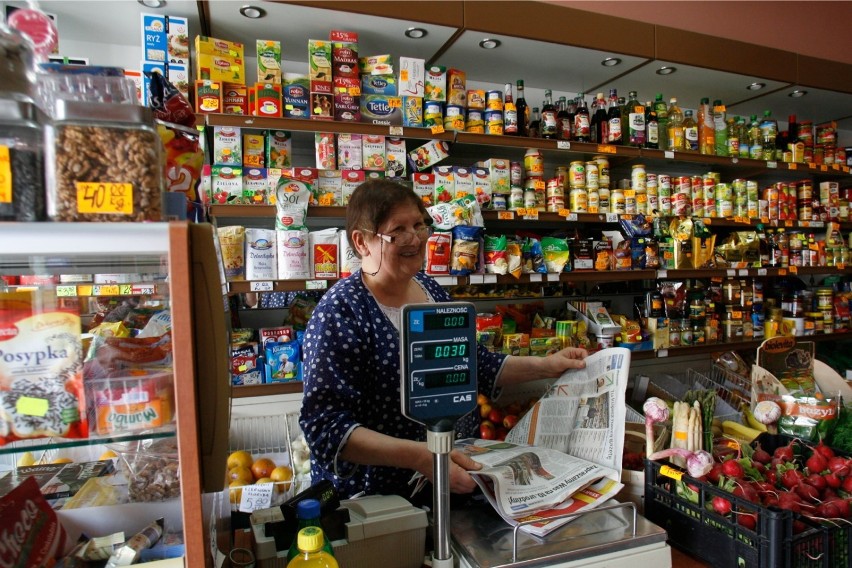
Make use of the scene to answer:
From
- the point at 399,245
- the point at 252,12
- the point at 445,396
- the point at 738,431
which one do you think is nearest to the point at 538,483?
the point at 445,396

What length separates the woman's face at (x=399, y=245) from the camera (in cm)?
163

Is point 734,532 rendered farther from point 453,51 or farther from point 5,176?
point 453,51

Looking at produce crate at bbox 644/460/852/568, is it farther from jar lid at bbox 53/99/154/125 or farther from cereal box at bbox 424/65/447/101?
cereal box at bbox 424/65/447/101

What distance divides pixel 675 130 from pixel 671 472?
2681 mm

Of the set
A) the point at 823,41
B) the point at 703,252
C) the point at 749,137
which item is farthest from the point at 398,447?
the point at 823,41

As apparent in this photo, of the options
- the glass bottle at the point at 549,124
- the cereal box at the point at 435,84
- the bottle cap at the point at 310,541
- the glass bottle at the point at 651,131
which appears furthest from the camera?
the glass bottle at the point at 651,131

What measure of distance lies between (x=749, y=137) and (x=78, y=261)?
429cm

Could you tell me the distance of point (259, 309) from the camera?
301 centimetres

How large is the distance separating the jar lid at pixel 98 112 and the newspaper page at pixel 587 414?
1.26 meters

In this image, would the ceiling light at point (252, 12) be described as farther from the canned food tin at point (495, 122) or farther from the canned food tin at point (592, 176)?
the canned food tin at point (592, 176)

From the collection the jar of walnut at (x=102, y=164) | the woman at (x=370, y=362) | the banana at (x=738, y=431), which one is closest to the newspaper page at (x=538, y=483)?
the woman at (x=370, y=362)

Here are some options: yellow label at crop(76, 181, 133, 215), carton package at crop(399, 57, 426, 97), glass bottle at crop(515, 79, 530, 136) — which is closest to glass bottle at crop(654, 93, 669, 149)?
glass bottle at crop(515, 79, 530, 136)

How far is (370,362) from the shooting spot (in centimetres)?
155

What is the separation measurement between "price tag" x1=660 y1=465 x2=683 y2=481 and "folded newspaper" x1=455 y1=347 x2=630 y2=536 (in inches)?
7.6
